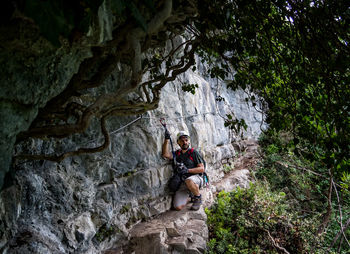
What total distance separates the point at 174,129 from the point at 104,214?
2285mm

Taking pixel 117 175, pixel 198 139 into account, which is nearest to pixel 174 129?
pixel 198 139

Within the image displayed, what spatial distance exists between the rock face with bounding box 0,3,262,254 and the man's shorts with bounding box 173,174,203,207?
17 centimetres

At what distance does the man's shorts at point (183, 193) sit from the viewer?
461cm

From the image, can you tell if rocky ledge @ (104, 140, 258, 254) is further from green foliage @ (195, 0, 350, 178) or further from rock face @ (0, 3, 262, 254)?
→ green foliage @ (195, 0, 350, 178)

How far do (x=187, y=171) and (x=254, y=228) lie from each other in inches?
67.5

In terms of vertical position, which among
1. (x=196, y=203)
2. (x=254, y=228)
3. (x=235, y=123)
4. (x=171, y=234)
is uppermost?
(x=235, y=123)

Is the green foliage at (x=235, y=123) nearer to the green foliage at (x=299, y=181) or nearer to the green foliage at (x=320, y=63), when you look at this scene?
the green foliage at (x=320, y=63)

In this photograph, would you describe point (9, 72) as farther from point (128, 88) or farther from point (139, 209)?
point (139, 209)

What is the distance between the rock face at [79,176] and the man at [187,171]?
19 centimetres

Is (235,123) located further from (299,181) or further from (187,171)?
(299,181)

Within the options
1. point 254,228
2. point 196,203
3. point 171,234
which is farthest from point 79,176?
point 254,228

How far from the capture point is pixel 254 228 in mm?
4371

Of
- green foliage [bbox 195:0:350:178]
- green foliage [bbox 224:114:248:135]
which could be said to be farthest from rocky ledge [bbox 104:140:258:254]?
green foliage [bbox 195:0:350:178]

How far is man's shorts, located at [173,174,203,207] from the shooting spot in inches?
181
